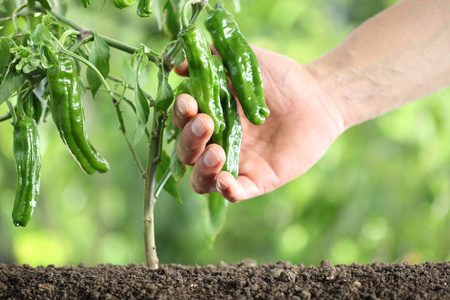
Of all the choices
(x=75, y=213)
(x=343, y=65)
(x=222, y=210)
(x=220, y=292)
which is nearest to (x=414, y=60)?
(x=343, y=65)

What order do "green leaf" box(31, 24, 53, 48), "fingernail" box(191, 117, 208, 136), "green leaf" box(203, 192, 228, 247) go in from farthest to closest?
"green leaf" box(203, 192, 228, 247) → "fingernail" box(191, 117, 208, 136) → "green leaf" box(31, 24, 53, 48)

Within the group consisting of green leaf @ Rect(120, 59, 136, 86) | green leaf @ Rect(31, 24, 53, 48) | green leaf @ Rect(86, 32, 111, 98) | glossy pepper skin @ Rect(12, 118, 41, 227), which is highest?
green leaf @ Rect(120, 59, 136, 86)

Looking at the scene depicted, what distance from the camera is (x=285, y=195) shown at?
2449 millimetres

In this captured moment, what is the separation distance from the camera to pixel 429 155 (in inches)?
95.8

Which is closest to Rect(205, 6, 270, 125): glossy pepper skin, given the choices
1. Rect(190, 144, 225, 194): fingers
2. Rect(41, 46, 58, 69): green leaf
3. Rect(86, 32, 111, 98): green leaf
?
Rect(190, 144, 225, 194): fingers

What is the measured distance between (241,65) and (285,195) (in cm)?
147

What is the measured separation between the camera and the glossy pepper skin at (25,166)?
96 cm

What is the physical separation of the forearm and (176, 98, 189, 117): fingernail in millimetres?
530

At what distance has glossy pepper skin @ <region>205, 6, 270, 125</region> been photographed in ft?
3.49

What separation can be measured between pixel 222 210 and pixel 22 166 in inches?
19.0

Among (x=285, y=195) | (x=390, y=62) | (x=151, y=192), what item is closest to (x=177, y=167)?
(x=151, y=192)

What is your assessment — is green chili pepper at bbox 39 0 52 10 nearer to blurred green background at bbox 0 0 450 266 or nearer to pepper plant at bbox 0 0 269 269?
pepper plant at bbox 0 0 269 269

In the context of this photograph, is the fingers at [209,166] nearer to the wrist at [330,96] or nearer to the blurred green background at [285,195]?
the wrist at [330,96]

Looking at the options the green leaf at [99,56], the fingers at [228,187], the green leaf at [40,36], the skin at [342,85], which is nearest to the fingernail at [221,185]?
the fingers at [228,187]
